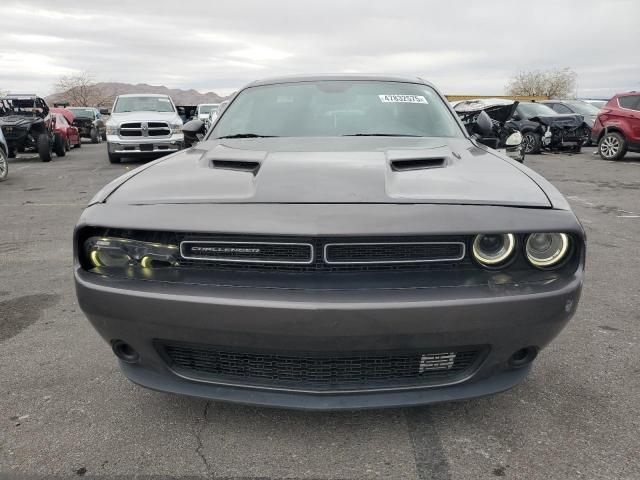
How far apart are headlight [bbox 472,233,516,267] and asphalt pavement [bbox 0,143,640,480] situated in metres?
0.72

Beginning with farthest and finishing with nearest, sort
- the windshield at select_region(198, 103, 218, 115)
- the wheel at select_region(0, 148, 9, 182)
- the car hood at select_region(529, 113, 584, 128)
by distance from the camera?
1. the windshield at select_region(198, 103, 218, 115)
2. the car hood at select_region(529, 113, 584, 128)
3. the wheel at select_region(0, 148, 9, 182)

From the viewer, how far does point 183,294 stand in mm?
1803

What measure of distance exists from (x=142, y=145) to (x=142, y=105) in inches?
62.6

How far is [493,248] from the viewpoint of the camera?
1942 mm

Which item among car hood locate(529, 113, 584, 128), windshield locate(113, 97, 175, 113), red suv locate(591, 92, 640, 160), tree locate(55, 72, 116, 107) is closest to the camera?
red suv locate(591, 92, 640, 160)

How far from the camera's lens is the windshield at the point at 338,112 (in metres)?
3.05

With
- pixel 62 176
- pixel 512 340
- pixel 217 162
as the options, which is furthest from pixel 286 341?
pixel 62 176

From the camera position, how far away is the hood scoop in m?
2.22

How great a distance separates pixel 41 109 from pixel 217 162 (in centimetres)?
1526

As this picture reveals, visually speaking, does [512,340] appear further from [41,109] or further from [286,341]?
[41,109]

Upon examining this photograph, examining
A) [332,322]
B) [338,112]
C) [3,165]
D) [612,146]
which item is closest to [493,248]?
[332,322]

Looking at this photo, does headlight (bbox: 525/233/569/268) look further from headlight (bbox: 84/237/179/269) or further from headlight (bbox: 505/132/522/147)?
headlight (bbox: 505/132/522/147)

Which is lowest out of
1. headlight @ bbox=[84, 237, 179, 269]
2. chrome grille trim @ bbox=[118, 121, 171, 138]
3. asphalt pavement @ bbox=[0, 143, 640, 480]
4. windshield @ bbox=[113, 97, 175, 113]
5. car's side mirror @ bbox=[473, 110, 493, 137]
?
asphalt pavement @ bbox=[0, 143, 640, 480]

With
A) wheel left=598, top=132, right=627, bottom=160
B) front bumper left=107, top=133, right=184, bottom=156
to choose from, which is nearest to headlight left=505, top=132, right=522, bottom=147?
front bumper left=107, top=133, right=184, bottom=156
